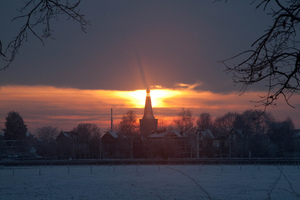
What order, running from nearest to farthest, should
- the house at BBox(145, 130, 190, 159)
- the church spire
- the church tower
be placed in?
the house at BBox(145, 130, 190, 159) < the church tower < the church spire

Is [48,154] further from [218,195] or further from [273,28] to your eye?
[273,28]

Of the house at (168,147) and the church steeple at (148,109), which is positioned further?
the church steeple at (148,109)

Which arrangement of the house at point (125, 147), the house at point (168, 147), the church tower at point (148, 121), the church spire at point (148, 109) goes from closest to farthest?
the house at point (168, 147) < the house at point (125, 147) < the church tower at point (148, 121) < the church spire at point (148, 109)

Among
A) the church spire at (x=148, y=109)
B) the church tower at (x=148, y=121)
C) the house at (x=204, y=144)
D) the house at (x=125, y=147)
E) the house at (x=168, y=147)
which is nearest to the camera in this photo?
the house at (x=168, y=147)

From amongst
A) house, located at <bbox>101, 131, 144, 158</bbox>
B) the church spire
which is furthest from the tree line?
the church spire

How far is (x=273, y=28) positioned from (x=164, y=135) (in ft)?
328

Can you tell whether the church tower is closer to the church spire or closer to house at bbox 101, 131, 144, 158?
the church spire

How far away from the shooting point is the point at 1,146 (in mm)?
90625

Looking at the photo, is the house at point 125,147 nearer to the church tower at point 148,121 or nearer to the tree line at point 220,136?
the tree line at point 220,136

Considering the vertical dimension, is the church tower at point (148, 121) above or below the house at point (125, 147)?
above

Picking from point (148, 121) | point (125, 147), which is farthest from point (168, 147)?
point (148, 121)

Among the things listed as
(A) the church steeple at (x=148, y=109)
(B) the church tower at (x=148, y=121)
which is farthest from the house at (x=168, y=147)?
(A) the church steeple at (x=148, y=109)

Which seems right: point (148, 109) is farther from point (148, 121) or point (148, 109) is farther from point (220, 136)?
point (220, 136)

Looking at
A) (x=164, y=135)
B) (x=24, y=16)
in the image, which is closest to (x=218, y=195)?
(x=24, y=16)
